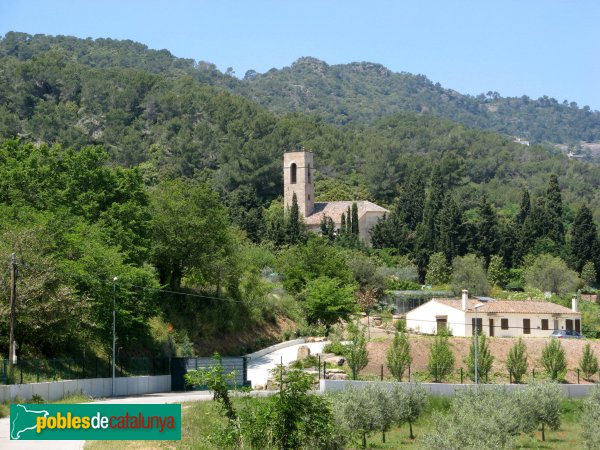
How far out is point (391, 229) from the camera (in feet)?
345

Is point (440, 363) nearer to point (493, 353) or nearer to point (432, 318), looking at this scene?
point (493, 353)

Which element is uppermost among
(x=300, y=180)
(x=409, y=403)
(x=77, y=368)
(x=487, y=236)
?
(x=300, y=180)

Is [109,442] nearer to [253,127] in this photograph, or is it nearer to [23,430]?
[23,430]

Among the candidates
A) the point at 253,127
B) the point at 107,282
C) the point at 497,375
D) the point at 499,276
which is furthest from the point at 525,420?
the point at 253,127

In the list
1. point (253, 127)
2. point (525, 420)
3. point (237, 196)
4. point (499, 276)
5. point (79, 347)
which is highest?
point (253, 127)

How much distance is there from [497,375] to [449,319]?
12.6 metres

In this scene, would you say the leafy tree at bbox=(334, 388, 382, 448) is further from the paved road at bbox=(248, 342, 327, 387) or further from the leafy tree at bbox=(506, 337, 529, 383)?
the leafy tree at bbox=(506, 337, 529, 383)

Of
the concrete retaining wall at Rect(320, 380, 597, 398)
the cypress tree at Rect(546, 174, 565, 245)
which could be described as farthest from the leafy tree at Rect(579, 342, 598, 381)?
the cypress tree at Rect(546, 174, 565, 245)

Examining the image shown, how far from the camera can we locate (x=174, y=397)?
43375 millimetres

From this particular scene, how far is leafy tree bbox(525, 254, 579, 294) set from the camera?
90688 millimetres

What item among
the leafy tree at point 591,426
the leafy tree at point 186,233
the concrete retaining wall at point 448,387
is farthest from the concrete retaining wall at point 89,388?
the leafy tree at point 591,426

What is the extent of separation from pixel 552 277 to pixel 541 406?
48935 millimetres

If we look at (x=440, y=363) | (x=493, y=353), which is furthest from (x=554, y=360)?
(x=440, y=363)

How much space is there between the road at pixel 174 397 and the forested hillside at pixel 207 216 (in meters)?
3.54
